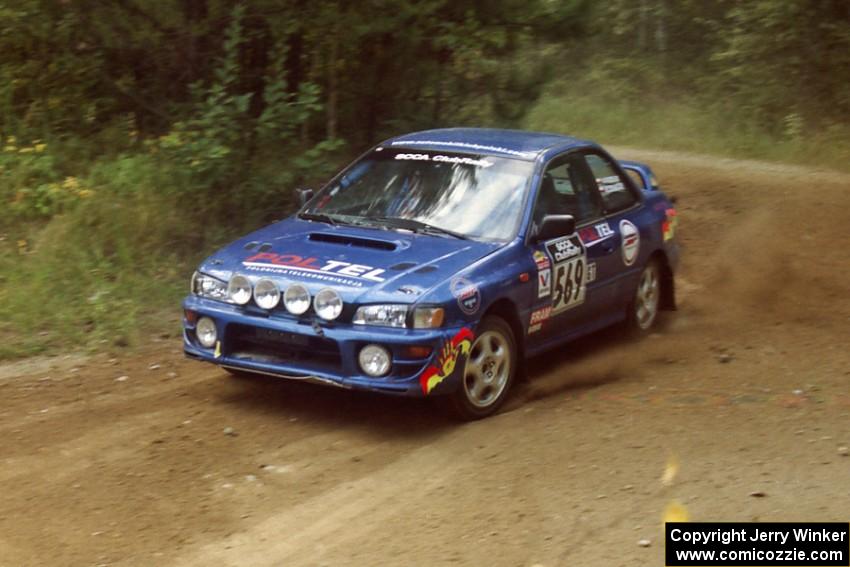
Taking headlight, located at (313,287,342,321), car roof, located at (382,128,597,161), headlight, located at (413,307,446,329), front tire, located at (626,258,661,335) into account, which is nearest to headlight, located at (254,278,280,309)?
headlight, located at (313,287,342,321)

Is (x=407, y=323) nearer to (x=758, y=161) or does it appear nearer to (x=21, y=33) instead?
(x=21, y=33)

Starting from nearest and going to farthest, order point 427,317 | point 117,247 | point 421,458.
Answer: point 421,458, point 427,317, point 117,247

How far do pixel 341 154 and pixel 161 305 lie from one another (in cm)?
300

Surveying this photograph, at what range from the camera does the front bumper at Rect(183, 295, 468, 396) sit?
6730 mm

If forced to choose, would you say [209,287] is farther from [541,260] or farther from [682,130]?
[682,130]

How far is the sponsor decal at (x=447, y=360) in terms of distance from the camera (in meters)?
6.76

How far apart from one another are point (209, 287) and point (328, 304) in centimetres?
91

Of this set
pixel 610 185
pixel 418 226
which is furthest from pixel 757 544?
pixel 610 185

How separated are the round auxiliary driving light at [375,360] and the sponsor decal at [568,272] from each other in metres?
1.59

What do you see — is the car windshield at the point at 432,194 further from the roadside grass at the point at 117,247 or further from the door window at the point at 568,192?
the roadside grass at the point at 117,247

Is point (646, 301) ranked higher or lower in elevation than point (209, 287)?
lower

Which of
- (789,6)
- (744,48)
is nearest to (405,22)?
(789,6)

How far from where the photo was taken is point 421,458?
21.5 ft

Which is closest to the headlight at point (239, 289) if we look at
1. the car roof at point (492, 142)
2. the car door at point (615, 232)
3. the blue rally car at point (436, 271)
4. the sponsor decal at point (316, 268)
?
the blue rally car at point (436, 271)
